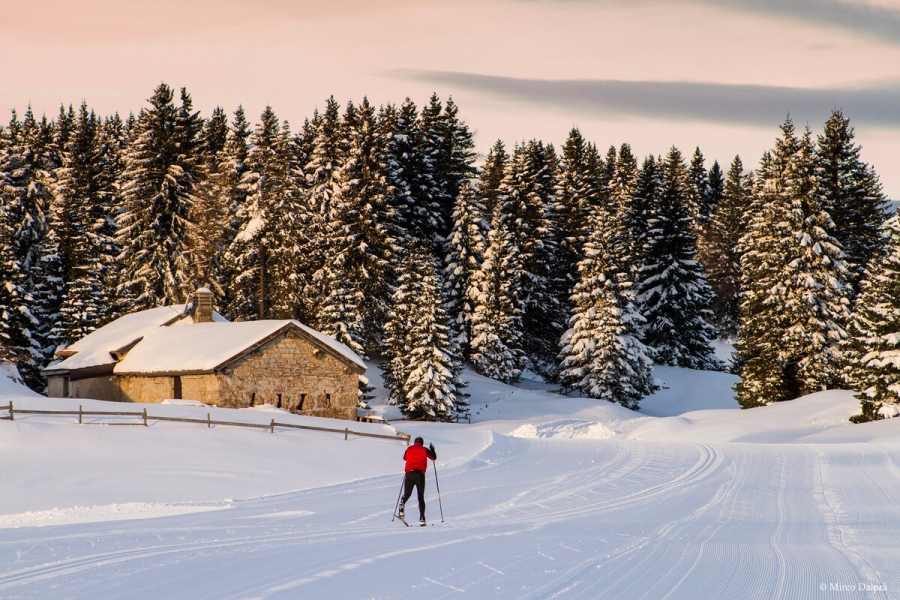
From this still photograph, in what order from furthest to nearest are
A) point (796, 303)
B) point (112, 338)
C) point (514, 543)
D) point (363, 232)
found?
point (363, 232), point (112, 338), point (796, 303), point (514, 543)

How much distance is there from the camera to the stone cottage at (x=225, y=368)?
38.2 m

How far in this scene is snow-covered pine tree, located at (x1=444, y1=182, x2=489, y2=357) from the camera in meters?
60.4

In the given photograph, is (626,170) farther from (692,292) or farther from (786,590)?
(786,590)

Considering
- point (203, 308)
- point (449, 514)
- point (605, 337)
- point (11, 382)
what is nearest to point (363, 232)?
point (203, 308)

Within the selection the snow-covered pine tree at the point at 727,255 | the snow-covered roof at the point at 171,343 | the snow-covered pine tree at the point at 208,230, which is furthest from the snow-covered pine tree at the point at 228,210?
the snow-covered pine tree at the point at 727,255

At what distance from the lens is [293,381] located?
39.8m

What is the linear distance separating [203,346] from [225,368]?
2.99 m

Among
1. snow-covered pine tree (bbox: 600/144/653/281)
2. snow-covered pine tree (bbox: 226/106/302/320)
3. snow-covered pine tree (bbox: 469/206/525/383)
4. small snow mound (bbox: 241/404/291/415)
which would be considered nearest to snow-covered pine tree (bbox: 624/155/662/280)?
Answer: snow-covered pine tree (bbox: 600/144/653/281)

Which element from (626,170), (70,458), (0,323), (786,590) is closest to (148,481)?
(70,458)

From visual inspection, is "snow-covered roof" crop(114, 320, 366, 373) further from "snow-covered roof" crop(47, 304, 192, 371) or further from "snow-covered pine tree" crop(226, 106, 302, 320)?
"snow-covered pine tree" crop(226, 106, 302, 320)

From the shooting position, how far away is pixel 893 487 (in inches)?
876

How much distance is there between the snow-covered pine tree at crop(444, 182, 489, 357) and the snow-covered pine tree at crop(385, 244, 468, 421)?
896 cm

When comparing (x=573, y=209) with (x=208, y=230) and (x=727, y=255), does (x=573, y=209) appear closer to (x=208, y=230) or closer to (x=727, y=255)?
(x=727, y=255)

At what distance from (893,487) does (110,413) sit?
22.9 metres
